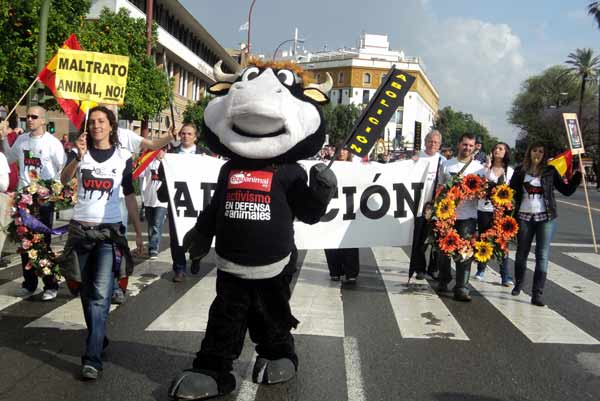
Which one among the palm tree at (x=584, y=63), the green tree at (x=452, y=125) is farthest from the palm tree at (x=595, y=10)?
the green tree at (x=452, y=125)

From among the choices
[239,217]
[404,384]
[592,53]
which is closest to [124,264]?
[239,217]

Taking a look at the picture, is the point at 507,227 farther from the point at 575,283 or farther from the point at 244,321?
the point at 244,321

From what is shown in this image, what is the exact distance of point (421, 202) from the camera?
24.3 feet

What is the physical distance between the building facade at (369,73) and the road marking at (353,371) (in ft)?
324

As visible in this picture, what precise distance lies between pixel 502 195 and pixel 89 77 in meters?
4.84

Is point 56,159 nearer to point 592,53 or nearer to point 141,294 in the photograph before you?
point 141,294

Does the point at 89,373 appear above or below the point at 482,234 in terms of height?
below

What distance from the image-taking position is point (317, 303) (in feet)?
21.4

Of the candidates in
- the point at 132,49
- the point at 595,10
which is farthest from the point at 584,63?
the point at 132,49

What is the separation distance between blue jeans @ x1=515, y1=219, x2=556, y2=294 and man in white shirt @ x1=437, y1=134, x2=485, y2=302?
0.55 meters

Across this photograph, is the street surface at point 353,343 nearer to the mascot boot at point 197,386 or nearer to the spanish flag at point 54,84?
the mascot boot at point 197,386

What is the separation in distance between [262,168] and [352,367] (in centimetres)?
161

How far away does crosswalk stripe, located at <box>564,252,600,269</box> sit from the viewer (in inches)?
386

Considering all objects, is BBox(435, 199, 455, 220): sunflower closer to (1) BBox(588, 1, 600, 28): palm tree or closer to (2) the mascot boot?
(2) the mascot boot
